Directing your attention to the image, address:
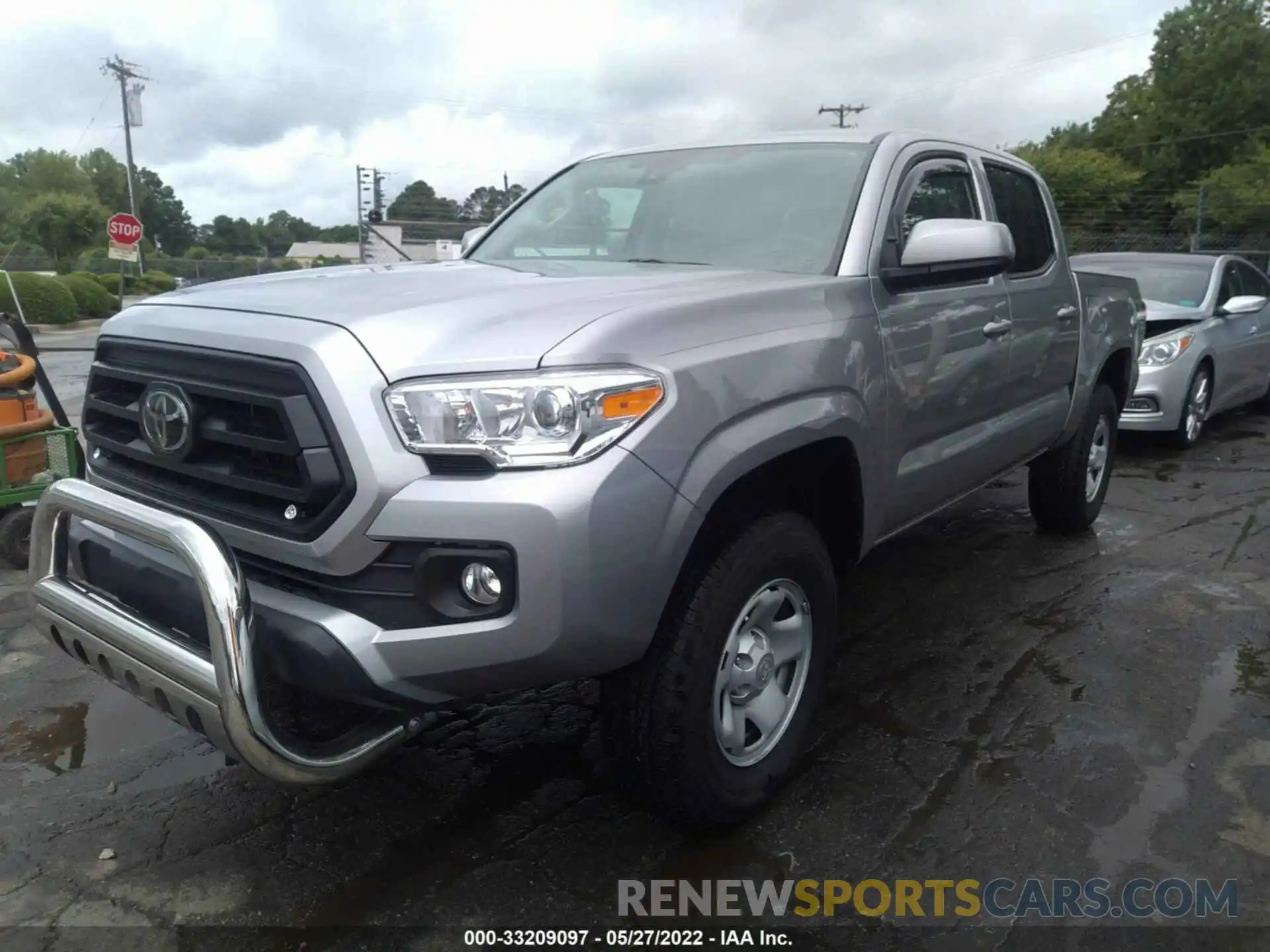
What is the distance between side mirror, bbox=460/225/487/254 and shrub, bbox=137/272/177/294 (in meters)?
36.9

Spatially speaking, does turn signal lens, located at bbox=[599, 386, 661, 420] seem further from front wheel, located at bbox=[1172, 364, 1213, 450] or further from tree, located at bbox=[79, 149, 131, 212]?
tree, located at bbox=[79, 149, 131, 212]

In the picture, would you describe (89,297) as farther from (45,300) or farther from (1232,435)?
(1232,435)

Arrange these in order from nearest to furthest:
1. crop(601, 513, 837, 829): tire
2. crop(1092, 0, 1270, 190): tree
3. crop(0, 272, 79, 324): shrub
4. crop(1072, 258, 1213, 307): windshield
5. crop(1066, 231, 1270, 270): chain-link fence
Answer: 1. crop(601, 513, 837, 829): tire
2. crop(1072, 258, 1213, 307): windshield
3. crop(1066, 231, 1270, 270): chain-link fence
4. crop(0, 272, 79, 324): shrub
5. crop(1092, 0, 1270, 190): tree

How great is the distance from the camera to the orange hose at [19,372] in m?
4.62

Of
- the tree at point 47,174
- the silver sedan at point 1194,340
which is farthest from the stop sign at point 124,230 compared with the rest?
the tree at point 47,174

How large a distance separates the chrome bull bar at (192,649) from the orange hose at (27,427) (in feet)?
8.04

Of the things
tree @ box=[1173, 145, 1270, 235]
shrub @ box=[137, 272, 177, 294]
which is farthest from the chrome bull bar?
shrub @ box=[137, 272, 177, 294]

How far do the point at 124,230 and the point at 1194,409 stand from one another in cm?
2027

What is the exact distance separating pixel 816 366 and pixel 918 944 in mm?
1447

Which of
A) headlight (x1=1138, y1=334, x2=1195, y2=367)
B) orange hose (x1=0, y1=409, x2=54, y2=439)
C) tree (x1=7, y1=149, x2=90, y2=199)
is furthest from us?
tree (x1=7, y1=149, x2=90, y2=199)

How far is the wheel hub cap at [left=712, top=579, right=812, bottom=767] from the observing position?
2.63 metres

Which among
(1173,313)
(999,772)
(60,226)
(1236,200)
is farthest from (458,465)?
(60,226)

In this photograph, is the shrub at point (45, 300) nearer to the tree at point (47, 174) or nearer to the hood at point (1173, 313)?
the hood at point (1173, 313)

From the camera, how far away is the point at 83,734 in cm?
337
